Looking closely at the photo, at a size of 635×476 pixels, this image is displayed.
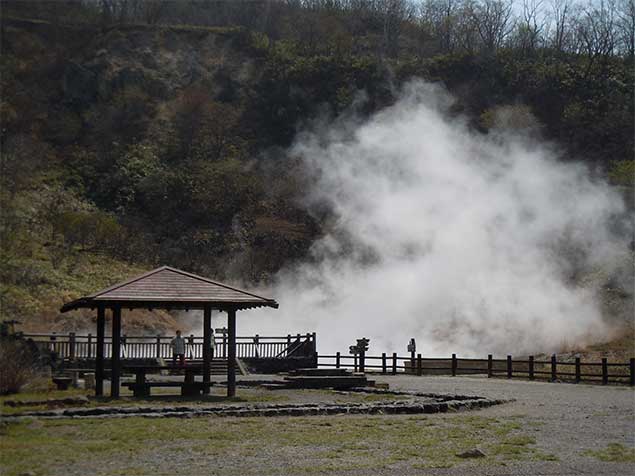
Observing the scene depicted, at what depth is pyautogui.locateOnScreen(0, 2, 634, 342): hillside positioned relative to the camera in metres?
59.9

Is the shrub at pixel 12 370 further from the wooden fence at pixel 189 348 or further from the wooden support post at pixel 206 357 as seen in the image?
the wooden fence at pixel 189 348

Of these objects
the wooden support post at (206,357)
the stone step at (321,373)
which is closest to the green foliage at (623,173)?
the stone step at (321,373)

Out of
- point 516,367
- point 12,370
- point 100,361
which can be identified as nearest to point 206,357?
point 100,361

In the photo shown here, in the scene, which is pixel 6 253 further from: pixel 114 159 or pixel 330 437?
pixel 114 159

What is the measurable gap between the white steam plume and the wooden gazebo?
23.6m

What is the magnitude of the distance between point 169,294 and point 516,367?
21.4 meters

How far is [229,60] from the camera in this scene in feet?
271

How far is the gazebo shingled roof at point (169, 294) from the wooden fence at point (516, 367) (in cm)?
1353

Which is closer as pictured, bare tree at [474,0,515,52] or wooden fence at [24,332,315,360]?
wooden fence at [24,332,315,360]

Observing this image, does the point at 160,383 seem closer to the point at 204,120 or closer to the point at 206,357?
the point at 206,357

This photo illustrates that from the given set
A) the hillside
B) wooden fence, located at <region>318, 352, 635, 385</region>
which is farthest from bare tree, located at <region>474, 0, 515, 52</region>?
wooden fence, located at <region>318, 352, 635, 385</region>

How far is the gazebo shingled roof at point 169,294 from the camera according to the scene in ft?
69.2

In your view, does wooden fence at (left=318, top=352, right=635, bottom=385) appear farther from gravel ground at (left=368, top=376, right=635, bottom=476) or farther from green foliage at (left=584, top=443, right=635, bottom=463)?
green foliage at (left=584, top=443, right=635, bottom=463)

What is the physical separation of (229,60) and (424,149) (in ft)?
76.0
